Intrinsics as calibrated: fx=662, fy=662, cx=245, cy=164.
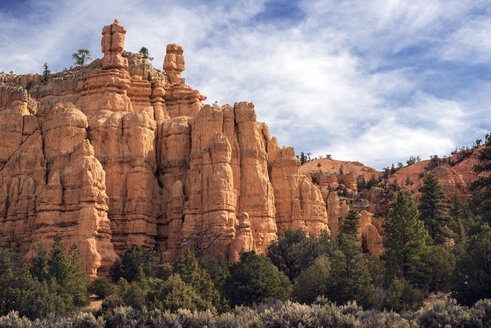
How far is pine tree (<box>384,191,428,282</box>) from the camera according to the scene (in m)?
61.0

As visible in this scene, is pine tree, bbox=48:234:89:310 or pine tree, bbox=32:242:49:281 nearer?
pine tree, bbox=48:234:89:310

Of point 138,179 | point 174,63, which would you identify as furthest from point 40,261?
point 174,63

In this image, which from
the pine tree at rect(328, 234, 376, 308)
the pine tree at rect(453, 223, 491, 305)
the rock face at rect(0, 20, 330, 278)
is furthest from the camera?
the rock face at rect(0, 20, 330, 278)

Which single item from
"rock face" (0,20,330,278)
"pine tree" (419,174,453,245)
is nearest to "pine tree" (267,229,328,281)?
"rock face" (0,20,330,278)

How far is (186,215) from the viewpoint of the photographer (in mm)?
69125

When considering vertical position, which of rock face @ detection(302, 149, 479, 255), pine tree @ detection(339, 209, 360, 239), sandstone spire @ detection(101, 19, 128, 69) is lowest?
pine tree @ detection(339, 209, 360, 239)

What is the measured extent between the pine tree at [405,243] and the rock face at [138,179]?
455 inches

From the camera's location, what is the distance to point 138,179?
72.1 metres

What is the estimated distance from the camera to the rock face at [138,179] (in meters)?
66.5

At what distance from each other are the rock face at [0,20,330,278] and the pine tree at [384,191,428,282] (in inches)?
455

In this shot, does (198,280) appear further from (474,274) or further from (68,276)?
(474,274)

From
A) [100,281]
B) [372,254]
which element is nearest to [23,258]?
[100,281]

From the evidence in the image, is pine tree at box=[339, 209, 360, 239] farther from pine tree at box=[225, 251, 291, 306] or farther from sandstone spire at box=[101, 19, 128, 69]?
sandstone spire at box=[101, 19, 128, 69]

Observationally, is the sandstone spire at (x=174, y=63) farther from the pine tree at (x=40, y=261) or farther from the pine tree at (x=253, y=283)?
the pine tree at (x=253, y=283)
